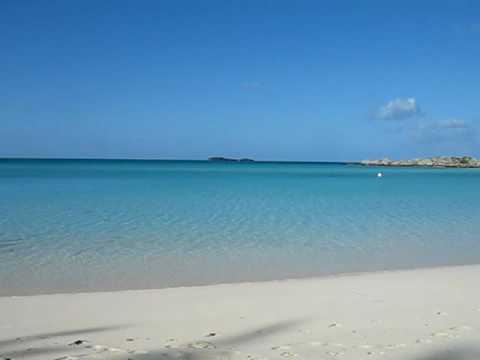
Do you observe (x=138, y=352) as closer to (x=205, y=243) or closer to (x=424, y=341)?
(x=424, y=341)

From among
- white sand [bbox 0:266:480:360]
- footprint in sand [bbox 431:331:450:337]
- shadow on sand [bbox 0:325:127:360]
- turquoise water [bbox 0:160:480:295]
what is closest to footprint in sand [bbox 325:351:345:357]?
white sand [bbox 0:266:480:360]

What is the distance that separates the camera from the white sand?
4.76m

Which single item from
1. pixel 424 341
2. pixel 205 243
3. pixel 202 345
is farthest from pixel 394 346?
pixel 205 243

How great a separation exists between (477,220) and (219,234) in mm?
10710

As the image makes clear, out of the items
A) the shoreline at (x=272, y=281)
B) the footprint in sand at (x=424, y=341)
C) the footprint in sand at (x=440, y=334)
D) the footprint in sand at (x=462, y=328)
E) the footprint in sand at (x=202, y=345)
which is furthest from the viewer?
the shoreline at (x=272, y=281)

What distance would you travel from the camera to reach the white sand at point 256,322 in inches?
187

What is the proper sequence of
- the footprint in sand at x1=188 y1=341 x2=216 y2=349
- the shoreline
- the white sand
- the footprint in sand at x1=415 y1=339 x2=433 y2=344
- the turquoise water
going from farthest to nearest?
1. the turquoise water
2. the shoreline
3. the footprint in sand at x1=415 y1=339 x2=433 y2=344
4. the footprint in sand at x1=188 y1=341 x2=216 y2=349
5. the white sand

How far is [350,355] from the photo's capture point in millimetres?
4652

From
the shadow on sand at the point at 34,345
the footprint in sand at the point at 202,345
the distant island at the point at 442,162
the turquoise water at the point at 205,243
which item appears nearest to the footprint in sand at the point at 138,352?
the footprint in sand at the point at 202,345

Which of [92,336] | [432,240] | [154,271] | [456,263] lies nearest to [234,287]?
[154,271]

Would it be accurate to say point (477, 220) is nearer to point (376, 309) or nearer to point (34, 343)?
point (376, 309)

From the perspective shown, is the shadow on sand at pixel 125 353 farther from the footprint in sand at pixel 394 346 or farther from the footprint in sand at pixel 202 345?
the footprint in sand at pixel 394 346

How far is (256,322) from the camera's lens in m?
5.85

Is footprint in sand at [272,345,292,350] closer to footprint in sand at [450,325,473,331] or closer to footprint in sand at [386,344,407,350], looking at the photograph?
footprint in sand at [386,344,407,350]
